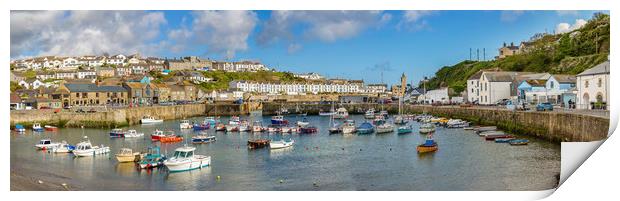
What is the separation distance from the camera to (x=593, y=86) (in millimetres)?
14656

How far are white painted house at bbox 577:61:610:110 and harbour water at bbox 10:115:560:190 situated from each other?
1.61 metres

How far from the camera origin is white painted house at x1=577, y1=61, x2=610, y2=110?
1395 cm

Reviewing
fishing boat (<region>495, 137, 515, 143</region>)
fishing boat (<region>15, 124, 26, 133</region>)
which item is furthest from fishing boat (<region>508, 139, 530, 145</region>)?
fishing boat (<region>15, 124, 26, 133</region>)

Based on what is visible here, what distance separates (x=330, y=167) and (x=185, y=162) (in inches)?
113

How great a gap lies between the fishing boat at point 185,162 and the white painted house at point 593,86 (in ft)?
29.9

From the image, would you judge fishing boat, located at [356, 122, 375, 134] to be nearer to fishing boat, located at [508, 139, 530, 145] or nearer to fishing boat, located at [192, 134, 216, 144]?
fishing boat, located at [192, 134, 216, 144]

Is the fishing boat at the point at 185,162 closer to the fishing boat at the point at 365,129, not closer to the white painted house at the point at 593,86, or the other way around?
the fishing boat at the point at 365,129

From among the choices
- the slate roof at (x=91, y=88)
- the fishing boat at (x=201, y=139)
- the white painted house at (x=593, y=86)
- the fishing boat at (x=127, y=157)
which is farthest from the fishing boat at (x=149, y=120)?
the white painted house at (x=593, y=86)

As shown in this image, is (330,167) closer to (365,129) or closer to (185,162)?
(185,162)

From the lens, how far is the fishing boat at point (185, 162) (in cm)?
1131

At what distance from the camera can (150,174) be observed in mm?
11234
